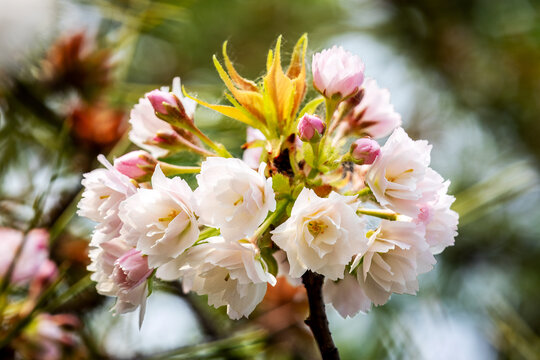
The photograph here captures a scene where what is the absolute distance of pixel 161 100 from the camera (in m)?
0.70

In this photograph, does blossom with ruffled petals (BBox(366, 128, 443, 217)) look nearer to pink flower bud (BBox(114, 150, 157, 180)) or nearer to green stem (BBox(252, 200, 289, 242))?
green stem (BBox(252, 200, 289, 242))

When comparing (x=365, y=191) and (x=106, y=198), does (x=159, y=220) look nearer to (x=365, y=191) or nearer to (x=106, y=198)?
A: (x=106, y=198)

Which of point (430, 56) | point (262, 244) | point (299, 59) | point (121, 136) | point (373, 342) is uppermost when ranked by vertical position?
point (299, 59)

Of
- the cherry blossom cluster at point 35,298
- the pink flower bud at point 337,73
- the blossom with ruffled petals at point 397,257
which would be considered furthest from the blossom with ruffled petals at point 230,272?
the cherry blossom cluster at point 35,298

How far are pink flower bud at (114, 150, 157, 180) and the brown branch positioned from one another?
24cm

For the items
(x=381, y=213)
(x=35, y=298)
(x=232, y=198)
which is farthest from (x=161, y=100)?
(x=35, y=298)

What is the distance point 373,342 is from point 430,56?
1.34m

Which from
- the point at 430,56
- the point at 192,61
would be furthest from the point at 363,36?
the point at 192,61

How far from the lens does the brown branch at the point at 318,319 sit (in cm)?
59

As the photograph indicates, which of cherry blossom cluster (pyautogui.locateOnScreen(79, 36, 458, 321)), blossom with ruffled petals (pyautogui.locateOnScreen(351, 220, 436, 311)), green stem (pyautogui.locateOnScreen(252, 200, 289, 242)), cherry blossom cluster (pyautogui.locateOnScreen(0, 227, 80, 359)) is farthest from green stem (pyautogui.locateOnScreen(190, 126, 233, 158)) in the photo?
cherry blossom cluster (pyautogui.locateOnScreen(0, 227, 80, 359))

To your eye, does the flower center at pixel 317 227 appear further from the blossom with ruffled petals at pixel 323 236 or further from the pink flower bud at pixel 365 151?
the pink flower bud at pixel 365 151

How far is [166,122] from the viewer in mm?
735

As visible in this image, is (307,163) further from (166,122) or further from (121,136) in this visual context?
(121,136)

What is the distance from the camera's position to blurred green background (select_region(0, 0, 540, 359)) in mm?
1218
